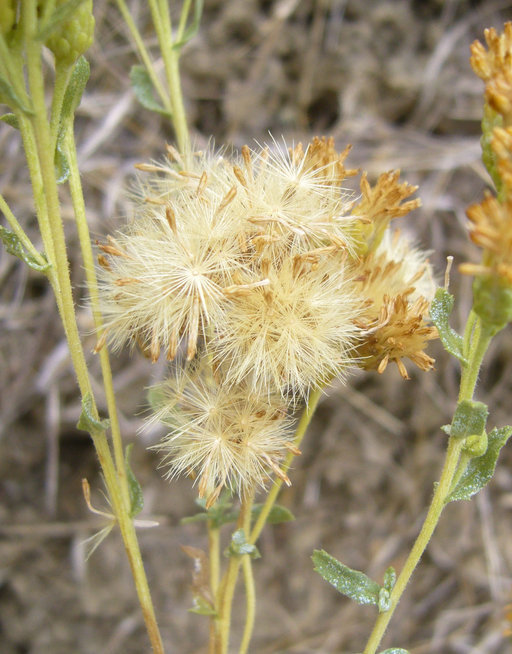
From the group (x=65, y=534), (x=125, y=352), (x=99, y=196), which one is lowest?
(x=65, y=534)

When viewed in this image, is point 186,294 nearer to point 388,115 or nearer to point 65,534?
point 65,534

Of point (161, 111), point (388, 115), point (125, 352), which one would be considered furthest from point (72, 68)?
point (388, 115)

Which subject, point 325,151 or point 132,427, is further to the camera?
point 132,427

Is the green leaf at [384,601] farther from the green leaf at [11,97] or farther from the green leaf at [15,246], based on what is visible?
the green leaf at [11,97]

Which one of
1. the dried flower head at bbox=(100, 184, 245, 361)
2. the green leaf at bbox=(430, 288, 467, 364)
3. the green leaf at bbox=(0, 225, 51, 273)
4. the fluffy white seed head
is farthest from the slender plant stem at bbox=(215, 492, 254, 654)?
the green leaf at bbox=(0, 225, 51, 273)

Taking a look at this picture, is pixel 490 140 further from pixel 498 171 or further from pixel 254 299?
pixel 254 299

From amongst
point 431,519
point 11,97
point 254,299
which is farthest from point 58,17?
point 431,519

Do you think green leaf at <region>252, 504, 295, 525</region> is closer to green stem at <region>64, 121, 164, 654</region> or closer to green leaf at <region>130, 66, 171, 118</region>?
green stem at <region>64, 121, 164, 654</region>
